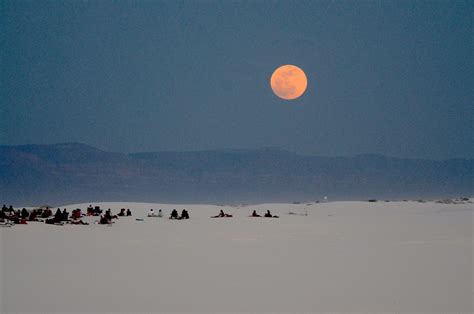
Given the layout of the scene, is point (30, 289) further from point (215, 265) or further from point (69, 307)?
point (215, 265)

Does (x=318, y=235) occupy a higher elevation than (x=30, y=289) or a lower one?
higher

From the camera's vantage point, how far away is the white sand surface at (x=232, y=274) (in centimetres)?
582

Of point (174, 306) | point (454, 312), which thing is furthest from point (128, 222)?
point (454, 312)

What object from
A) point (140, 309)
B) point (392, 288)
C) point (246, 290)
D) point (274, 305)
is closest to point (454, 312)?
point (392, 288)

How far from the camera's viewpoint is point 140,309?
18.3 feet

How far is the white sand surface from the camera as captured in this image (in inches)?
229

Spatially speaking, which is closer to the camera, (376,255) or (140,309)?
(140,309)

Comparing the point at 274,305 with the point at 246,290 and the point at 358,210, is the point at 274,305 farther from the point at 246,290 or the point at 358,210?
the point at 358,210

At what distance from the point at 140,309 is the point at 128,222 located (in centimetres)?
1312

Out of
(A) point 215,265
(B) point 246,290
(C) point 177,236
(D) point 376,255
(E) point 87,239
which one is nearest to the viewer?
(B) point 246,290

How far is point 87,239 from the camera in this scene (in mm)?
12180

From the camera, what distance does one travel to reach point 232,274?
7.49 m

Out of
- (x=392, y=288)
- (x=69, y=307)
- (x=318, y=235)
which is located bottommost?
(x=69, y=307)

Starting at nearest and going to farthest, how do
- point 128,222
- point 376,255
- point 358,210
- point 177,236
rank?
point 376,255
point 177,236
point 128,222
point 358,210
